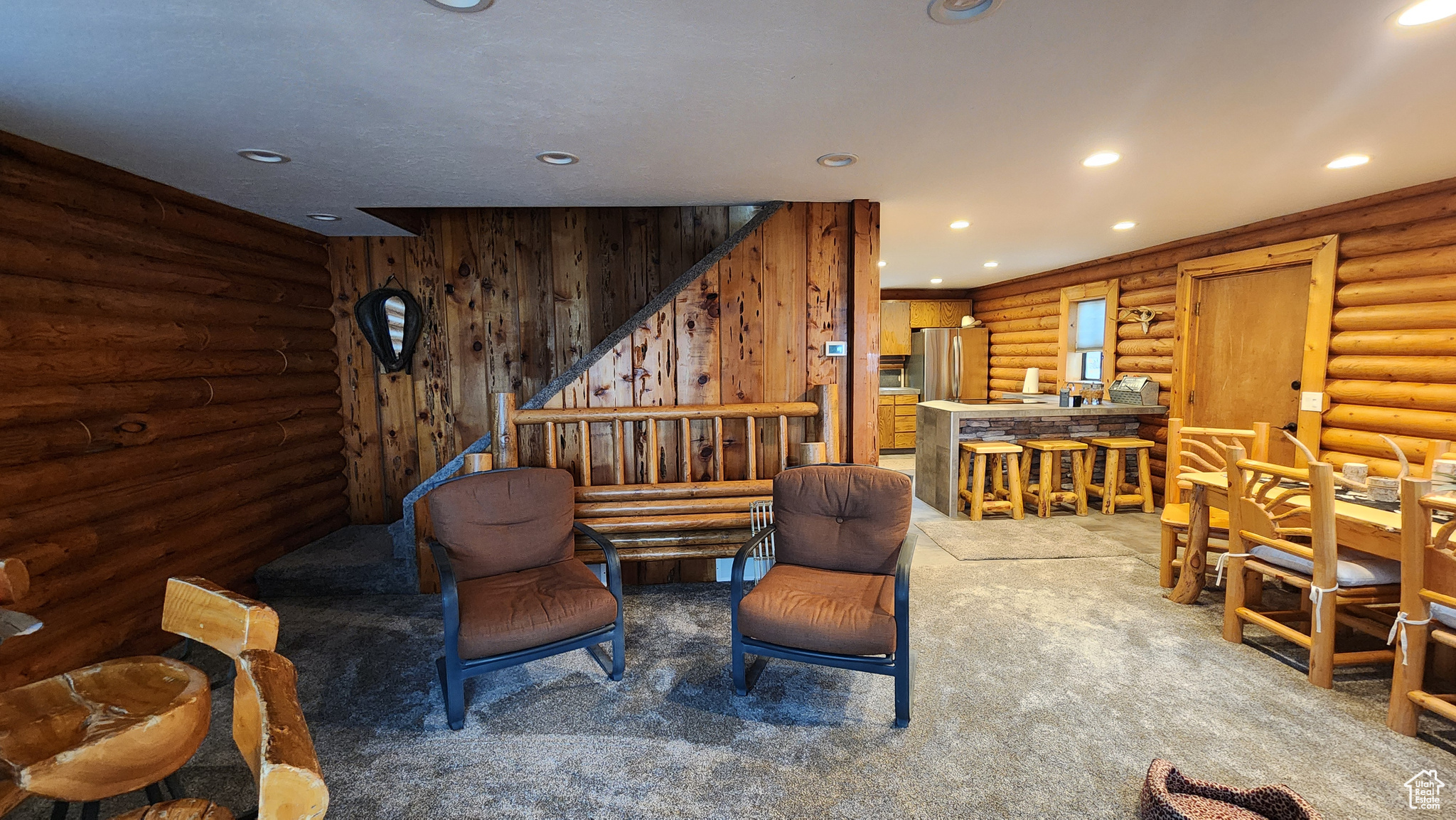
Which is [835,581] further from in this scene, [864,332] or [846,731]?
[864,332]

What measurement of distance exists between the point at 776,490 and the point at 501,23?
6.76 ft

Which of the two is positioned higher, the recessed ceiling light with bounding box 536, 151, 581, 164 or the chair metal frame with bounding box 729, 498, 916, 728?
the recessed ceiling light with bounding box 536, 151, 581, 164

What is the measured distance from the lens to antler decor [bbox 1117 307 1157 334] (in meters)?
5.44

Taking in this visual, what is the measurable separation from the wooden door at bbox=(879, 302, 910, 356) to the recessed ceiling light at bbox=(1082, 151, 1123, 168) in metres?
5.60

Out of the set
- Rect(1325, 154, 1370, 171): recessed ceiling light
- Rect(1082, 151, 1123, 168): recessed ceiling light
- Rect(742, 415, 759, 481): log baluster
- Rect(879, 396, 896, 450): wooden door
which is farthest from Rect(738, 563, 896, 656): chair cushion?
Rect(879, 396, 896, 450): wooden door

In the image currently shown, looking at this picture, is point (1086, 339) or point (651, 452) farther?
point (1086, 339)

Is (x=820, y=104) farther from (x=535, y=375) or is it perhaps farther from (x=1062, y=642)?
(x=535, y=375)

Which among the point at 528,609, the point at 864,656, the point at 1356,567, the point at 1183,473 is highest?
the point at 1183,473

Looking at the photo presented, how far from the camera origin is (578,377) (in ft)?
11.2

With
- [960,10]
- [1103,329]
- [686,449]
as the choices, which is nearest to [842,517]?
[686,449]

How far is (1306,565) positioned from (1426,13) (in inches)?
80.0

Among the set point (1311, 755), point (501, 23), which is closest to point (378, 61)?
point (501, 23)

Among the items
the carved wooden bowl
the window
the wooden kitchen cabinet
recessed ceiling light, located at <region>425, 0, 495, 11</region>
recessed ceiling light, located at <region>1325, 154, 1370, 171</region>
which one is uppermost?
recessed ceiling light, located at <region>1325, 154, 1370, 171</region>

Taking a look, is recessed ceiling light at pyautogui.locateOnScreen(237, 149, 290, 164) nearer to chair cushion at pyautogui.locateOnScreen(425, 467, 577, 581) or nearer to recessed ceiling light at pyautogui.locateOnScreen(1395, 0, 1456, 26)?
chair cushion at pyautogui.locateOnScreen(425, 467, 577, 581)
